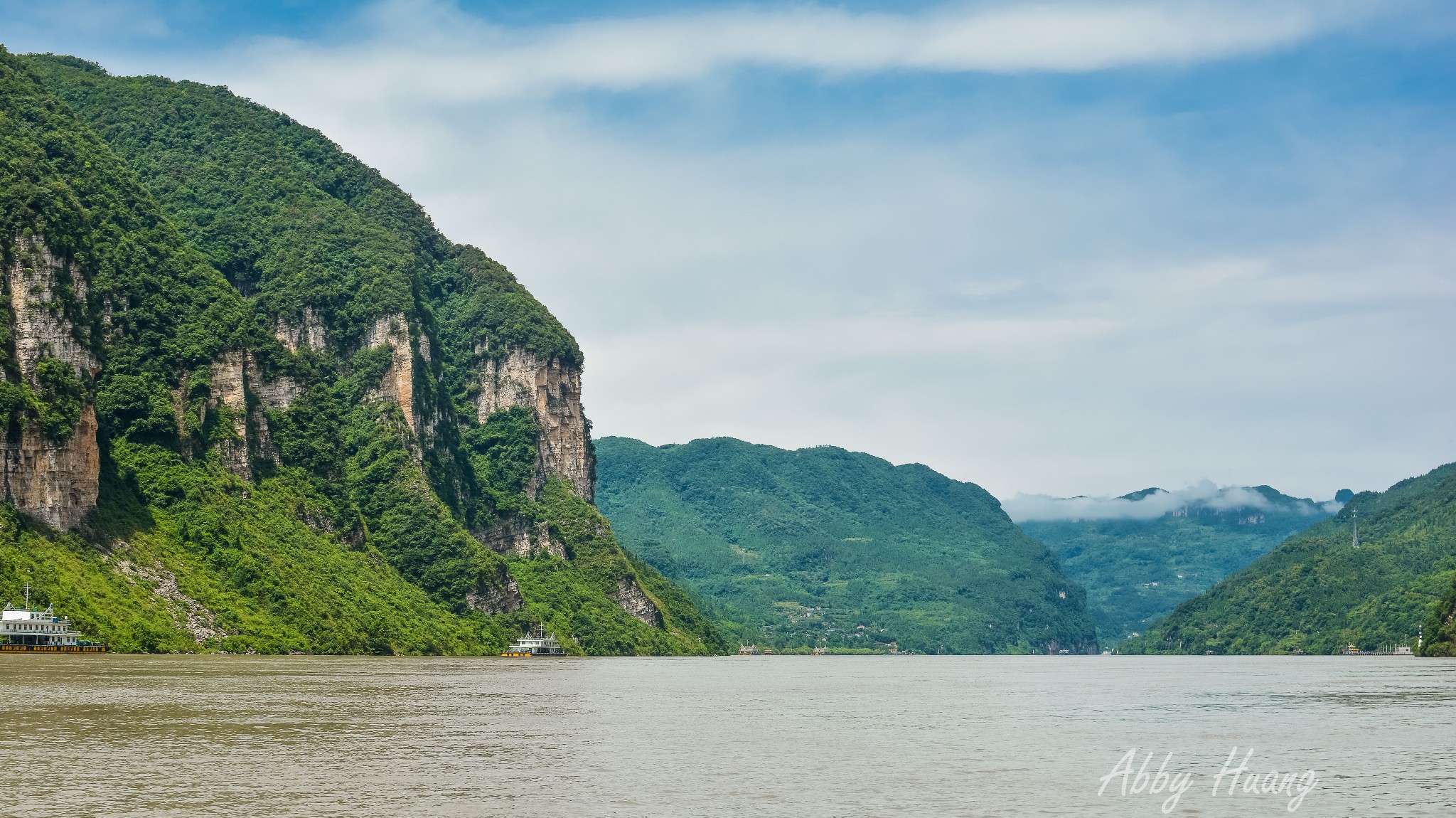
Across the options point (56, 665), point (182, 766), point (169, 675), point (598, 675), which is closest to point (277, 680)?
point (169, 675)

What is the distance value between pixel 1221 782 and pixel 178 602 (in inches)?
6242

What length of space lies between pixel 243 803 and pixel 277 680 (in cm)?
7687

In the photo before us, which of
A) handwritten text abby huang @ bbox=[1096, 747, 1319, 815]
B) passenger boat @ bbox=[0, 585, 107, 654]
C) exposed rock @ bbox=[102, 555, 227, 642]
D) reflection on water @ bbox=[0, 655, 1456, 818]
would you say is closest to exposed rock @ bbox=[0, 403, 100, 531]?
exposed rock @ bbox=[102, 555, 227, 642]

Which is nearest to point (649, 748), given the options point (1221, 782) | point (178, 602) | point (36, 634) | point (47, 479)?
point (1221, 782)

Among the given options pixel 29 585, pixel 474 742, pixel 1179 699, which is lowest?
pixel 1179 699

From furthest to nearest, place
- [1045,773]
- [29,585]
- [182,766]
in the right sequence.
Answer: [29,585] → [1045,773] → [182,766]

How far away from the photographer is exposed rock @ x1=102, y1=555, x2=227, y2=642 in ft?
626

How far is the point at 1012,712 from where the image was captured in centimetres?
10981

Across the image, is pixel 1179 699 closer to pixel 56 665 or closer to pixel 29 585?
pixel 56 665

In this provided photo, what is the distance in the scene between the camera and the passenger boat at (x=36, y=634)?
162 meters

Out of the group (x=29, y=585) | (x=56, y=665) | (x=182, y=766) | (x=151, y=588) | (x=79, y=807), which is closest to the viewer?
(x=79, y=807)

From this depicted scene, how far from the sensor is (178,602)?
193125 mm

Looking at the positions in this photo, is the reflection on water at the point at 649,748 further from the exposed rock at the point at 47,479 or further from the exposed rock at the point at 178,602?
the exposed rock at the point at 47,479

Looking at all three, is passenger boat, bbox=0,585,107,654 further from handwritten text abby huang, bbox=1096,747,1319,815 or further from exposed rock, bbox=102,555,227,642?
handwritten text abby huang, bbox=1096,747,1319,815
